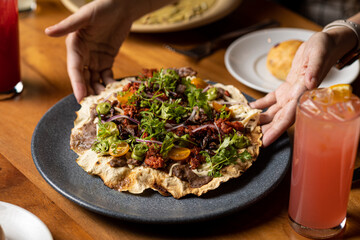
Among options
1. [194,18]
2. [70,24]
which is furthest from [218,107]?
[194,18]

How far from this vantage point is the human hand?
188 centimetres

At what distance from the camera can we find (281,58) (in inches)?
103

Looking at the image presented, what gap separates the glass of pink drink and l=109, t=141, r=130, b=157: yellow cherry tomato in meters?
0.68

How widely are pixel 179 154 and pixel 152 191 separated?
20 cm

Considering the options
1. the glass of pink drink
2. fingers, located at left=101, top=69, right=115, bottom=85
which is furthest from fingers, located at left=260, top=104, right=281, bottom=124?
fingers, located at left=101, top=69, right=115, bottom=85

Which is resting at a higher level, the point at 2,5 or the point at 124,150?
the point at 2,5

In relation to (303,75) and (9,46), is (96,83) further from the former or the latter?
(303,75)

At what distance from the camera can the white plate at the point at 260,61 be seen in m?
2.60

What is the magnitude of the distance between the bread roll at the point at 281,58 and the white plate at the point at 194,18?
529 millimetres

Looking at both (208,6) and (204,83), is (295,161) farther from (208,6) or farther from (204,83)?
(208,6)

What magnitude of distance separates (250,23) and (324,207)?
2103 mm

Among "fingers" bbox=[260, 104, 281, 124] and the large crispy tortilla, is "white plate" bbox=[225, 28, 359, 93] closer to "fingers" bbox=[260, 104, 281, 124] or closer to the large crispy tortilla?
"fingers" bbox=[260, 104, 281, 124]

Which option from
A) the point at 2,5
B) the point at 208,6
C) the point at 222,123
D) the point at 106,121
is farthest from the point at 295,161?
the point at 208,6

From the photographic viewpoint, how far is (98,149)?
1.84 metres
